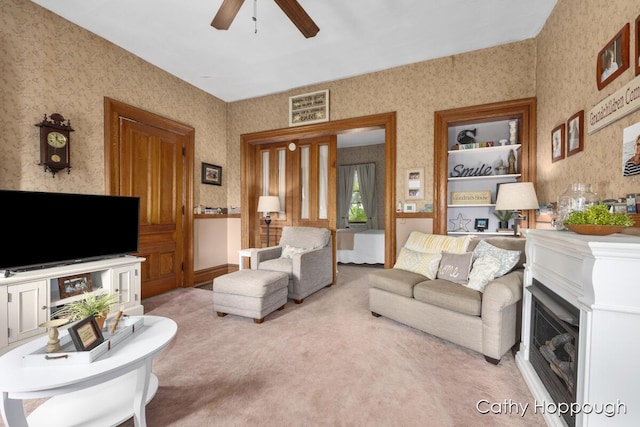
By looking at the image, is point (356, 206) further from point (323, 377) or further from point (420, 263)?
point (323, 377)

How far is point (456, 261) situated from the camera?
9.05ft

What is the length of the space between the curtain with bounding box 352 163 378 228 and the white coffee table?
6.53m

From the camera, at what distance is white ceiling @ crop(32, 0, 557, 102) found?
8.77ft

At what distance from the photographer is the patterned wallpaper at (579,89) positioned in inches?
66.7

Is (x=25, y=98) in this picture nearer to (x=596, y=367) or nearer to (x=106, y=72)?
(x=106, y=72)

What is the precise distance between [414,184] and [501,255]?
59.1 inches

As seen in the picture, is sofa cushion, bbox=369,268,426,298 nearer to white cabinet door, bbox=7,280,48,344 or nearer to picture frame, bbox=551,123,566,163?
picture frame, bbox=551,123,566,163

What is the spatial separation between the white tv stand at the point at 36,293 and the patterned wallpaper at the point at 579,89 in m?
3.25

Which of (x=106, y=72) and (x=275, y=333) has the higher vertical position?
(x=106, y=72)

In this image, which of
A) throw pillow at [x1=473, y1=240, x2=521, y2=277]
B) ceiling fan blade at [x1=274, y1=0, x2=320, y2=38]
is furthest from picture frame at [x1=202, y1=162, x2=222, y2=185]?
throw pillow at [x1=473, y1=240, x2=521, y2=277]

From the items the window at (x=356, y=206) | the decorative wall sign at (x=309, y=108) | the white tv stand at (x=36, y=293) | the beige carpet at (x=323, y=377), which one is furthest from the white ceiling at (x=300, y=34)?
the window at (x=356, y=206)

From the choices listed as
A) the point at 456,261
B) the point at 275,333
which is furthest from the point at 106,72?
the point at 456,261

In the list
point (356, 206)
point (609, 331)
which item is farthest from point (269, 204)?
point (356, 206)

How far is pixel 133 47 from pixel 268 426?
4123 millimetres
